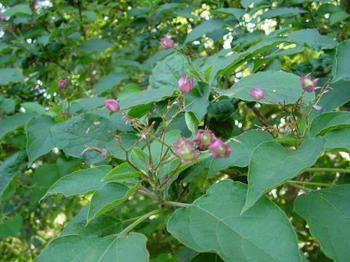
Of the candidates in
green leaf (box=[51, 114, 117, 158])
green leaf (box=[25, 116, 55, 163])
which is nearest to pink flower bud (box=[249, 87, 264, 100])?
green leaf (box=[51, 114, 117, 158])

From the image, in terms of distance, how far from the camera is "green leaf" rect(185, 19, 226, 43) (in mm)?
1659

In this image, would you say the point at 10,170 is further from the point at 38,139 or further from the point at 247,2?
the point at 247,2

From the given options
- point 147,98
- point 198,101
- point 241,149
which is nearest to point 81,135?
point 147,98

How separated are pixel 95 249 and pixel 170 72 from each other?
60 cm

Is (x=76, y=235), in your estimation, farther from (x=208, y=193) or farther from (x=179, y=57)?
(x=179, y=57)

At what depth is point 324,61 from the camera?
158 cm

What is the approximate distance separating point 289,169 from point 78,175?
1.46 feet

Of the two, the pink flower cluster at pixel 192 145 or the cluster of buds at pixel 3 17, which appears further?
the cluster of buds at pixel 3 17

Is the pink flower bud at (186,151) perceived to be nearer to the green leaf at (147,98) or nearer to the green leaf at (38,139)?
the green leaf at (147,98)

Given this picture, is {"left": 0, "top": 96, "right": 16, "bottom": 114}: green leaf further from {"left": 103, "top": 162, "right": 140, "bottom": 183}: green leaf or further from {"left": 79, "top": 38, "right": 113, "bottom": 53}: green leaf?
{"left": 103, "top": 162, "right": 140, "bottom": 183}: green leaf

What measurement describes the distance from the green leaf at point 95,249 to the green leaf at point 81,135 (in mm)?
273

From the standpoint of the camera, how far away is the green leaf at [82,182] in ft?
3.27

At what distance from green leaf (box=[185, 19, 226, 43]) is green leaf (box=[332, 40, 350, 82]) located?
1.92 feet

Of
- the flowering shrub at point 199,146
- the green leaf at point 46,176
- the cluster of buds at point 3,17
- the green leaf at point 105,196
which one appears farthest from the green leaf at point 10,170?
the cluster of buds at point 3,17
